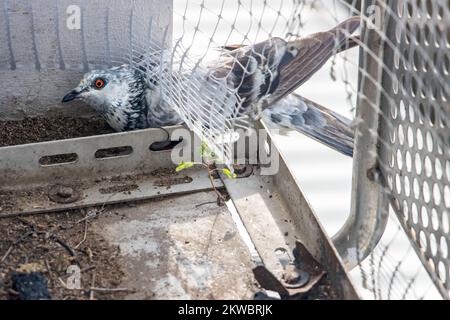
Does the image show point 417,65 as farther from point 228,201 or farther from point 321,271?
point 228,201

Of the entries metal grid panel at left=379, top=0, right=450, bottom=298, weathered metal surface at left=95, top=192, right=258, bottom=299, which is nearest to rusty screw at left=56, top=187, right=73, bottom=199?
weathered metal surface at left=95, top=192, right=258, bottom=299

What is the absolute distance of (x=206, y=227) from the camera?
2834 millimetres

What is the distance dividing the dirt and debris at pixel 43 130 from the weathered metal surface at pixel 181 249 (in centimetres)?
67

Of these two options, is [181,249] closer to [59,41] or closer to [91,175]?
[91,175]

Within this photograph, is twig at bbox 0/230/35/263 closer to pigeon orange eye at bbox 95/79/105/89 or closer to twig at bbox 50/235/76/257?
twig at bbox 50/235/76/257

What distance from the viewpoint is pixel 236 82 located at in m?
3.58

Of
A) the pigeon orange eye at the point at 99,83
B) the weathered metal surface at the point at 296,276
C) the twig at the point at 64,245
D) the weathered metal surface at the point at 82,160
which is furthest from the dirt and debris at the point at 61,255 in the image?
the pigeon orange eye at the point at 99,83

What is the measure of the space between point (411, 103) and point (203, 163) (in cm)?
95

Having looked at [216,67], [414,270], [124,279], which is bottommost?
[414,270]

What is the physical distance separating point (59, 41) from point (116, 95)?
1.36 ft

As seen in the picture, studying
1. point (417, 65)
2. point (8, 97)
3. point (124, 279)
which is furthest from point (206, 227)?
point (8, 97)

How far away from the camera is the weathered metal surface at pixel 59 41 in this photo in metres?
3.37

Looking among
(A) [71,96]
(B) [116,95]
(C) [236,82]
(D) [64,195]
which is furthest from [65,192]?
(C) [236,82]

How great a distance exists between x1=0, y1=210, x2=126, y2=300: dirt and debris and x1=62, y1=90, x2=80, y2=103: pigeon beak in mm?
727
